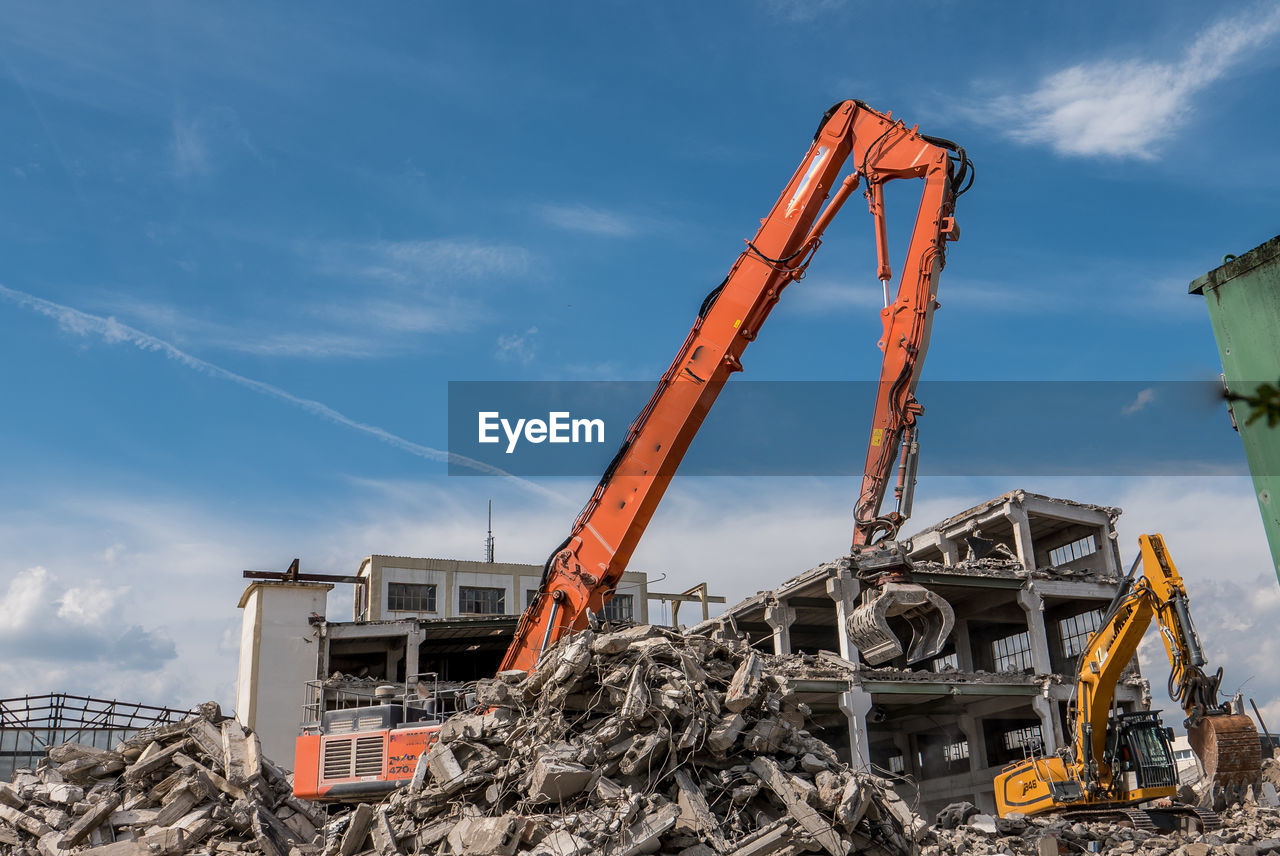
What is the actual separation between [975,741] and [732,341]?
25.0 m

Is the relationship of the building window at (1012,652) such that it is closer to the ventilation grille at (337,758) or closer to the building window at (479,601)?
the building window at (479,601)

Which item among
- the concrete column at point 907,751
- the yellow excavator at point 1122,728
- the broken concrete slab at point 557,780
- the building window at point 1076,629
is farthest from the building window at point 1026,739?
the broken concrete slab at point 557,780

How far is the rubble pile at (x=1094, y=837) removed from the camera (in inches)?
675

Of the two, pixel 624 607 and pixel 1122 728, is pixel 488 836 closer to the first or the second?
pixel 1122 728

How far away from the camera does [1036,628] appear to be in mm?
36094

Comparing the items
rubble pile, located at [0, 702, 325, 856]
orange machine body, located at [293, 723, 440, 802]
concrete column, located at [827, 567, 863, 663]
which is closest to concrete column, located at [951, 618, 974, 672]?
concrete column, located at [827, 567, 863, 663]

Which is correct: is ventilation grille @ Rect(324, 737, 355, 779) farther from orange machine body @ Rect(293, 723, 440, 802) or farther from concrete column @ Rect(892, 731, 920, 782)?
concrete column @ Rect(892, 731, 920, 782)

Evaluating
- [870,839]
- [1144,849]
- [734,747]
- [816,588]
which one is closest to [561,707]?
[734,747]

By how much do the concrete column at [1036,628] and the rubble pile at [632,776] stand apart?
23.8 metres

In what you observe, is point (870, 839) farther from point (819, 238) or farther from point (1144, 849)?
point (819, 238)

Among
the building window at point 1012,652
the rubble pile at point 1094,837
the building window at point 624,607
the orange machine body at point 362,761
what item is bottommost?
the rubble pile at point 1094,837

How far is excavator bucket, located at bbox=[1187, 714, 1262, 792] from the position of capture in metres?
17.9

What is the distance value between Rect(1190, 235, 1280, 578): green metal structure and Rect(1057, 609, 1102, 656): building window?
130 feet

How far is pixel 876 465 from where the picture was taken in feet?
55.8
